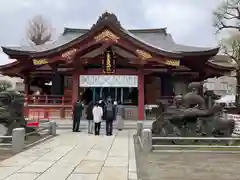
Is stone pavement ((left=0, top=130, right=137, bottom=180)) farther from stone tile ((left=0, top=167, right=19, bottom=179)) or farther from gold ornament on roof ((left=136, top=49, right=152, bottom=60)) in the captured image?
gold ornament on roof ((left=136, top=49, right=152, bottom=60))

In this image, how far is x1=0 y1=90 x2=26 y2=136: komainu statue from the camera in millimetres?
12188

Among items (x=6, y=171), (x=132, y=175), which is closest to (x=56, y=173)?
(x=6, y=171)

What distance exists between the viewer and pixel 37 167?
797 cm

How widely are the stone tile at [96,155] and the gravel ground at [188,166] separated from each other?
106cm

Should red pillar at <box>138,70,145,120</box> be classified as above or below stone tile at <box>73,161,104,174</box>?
above

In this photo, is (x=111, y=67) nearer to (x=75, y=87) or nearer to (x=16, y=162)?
(x=75, y=87)

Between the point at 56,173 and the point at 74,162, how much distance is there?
1.33 m

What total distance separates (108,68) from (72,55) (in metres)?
2.48

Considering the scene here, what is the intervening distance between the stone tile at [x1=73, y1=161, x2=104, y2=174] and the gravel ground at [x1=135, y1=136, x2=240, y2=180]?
1042 millimetres

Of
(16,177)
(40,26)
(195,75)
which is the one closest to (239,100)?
(195,75)

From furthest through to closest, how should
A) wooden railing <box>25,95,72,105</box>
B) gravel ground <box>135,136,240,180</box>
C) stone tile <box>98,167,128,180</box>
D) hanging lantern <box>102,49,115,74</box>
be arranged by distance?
1. wooden railing <box>25,95,72,105</box>
2. hanging lantern <box>102,49,115,74</box>
3. gravel ground <box>135,136,240,180</box>
4. stone tile <box>98,167,128,180</box>

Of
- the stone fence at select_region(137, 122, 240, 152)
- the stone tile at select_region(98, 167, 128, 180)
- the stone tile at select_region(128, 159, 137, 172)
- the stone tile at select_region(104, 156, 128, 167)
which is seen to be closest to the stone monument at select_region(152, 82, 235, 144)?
the stone fence at select_region(137, 122, 240, 152)

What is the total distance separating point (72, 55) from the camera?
19219mm

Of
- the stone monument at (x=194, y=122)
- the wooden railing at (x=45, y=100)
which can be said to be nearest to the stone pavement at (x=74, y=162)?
the stone monument at (x=194, y=122)
